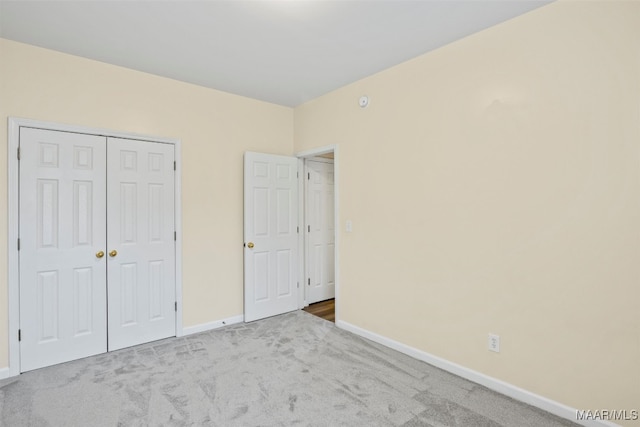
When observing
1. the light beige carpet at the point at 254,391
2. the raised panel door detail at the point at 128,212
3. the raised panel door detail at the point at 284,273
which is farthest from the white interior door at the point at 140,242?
the raised panel door detail at the point at 284,273

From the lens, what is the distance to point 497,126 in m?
2.35

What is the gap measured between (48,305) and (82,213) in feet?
2.64

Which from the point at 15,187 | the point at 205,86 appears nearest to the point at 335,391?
the point at 15,187

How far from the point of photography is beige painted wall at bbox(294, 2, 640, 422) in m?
1.87

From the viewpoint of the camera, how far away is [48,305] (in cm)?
274

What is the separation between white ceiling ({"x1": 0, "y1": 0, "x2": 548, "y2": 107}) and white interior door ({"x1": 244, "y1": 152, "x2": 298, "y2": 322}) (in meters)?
1.13

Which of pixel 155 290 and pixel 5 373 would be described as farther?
pixel 155 290

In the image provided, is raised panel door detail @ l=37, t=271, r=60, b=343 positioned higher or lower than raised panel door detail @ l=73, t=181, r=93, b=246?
lower

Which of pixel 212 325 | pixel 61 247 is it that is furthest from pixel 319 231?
pixel 61 247

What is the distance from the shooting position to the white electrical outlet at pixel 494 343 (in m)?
2.35

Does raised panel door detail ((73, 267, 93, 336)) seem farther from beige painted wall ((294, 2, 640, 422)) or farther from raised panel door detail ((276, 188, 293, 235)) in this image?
beige painted wall ((294, 2, 640, 422))

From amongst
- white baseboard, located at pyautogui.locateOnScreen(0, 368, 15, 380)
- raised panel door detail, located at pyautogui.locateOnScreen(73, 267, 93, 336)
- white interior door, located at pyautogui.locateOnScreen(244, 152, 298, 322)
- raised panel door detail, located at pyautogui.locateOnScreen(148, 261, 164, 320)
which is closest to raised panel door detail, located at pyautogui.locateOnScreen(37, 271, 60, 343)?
raised panel door detail, located at pyautogui.locateOnScreen(73, 267, 93, 336)

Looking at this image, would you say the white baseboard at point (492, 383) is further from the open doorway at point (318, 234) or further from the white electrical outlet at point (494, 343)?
the open doorway at point (318, 234)

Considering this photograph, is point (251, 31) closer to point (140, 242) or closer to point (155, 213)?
point (155, 213)
